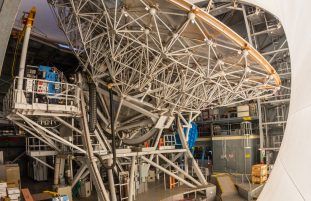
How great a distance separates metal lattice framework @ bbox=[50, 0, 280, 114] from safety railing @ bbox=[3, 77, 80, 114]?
2.06 m

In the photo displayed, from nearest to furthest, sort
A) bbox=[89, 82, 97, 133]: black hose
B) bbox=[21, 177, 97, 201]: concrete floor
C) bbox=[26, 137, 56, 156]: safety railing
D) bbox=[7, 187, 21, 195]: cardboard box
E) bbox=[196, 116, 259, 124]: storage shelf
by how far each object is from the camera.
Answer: bbox=[7, 187, 21, 195]: cardboard box
bbox=[89, 82, 97, 133]: black hose
bbox=[26, 137, 56, 156]: safety railing
bbox=[21, 177, 97, 201]: concrete floor
bbox=[196, 116, 259, 124]: storage shelf

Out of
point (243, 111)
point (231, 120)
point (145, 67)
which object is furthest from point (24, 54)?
point (231, 120)

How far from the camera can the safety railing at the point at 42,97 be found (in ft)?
36.0

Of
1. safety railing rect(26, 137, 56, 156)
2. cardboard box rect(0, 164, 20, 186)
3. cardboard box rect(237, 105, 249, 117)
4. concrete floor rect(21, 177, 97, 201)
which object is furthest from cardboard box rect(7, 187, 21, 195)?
cardboard box rect(237, 105, 249, 117)

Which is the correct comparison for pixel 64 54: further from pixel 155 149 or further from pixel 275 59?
pixel 275 59

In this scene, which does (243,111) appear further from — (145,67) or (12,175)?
(12,175)

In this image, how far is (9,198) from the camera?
10336 millimetres

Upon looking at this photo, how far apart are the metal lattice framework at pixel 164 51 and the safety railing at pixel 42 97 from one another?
206cm

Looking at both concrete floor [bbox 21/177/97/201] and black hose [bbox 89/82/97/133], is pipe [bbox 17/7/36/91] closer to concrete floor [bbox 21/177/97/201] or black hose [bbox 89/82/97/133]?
black hose [bbox 89/82/97/133]

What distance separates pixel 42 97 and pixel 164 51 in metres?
5.43

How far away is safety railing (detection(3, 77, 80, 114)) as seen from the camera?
11.0m

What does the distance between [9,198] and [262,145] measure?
20.1 meters

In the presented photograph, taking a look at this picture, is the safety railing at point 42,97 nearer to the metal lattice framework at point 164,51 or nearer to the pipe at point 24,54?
the pipe at point 24,54

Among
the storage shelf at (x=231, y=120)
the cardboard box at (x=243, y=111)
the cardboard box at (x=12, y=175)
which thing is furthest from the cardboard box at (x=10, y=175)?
the cardboard box at (x=243, y=111)
